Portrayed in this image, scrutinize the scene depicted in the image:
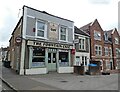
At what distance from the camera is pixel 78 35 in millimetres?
23875

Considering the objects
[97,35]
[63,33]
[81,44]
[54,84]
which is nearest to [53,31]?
[63,33]

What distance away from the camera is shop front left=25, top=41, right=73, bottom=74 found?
1662cm

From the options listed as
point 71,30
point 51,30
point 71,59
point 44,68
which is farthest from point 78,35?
point 44,68

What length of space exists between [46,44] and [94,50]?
1254 cm

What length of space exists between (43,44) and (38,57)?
5.33 feet

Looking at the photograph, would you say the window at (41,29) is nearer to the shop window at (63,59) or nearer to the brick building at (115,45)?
the shop window at (63,59)

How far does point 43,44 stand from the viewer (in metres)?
17.6

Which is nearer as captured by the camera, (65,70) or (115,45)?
(65,70)

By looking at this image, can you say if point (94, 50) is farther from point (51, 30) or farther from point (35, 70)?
point (35, 70)

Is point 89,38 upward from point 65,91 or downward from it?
upward

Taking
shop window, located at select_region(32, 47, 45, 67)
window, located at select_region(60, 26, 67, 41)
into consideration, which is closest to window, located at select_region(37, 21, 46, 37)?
shop window, located at select_region(32, 47, 45, 67)

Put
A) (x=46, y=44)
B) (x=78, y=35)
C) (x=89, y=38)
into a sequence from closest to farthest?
(x=46, y=44) < (x=78, y=35) < (x=89, y=38)

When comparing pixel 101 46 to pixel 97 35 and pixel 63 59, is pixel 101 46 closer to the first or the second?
pixel 97 35

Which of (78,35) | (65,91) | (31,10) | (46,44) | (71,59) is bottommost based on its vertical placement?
(65,91)
